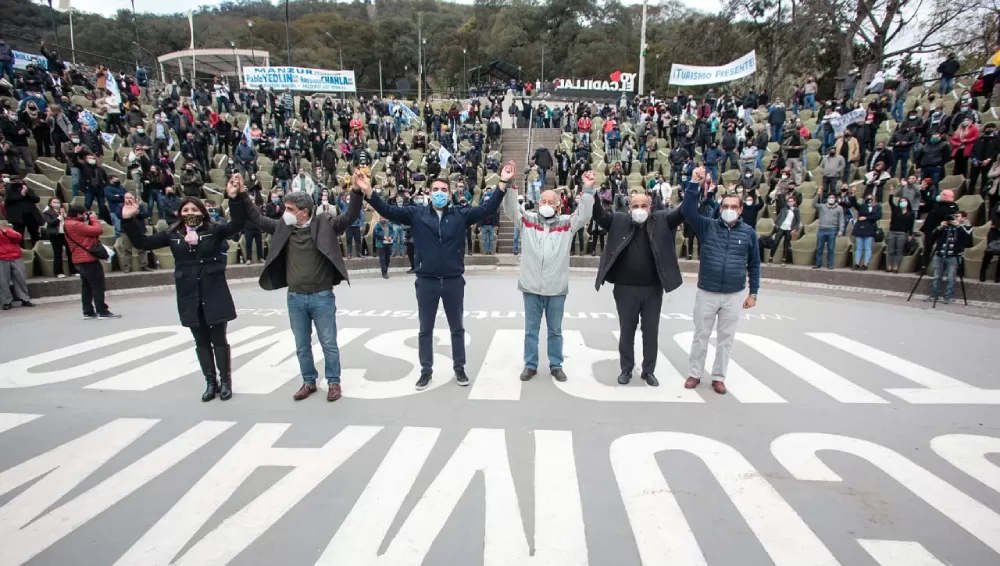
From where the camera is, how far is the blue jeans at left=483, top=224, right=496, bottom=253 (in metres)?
16.2

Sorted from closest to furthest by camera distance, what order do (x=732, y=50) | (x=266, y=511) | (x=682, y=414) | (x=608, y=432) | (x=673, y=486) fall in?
(x=266, y=511)
(x=673, y=486)
(x=608, y=432)
(x=682, y=414)
(x=732, y=50)

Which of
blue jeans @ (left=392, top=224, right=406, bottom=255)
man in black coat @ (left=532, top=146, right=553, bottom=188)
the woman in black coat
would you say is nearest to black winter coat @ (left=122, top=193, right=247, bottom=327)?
the woman in black coat

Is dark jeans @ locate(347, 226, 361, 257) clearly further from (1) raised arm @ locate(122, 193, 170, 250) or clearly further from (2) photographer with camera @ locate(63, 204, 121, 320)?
(1) raised arm @ locate(122, 193, 170, 250)

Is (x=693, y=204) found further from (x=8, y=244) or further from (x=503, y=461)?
(x=8, y=244)

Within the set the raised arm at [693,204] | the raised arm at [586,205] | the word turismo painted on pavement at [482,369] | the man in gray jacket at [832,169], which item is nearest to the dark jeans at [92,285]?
the word turismo painted on pavement at [482,369]

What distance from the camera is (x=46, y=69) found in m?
17.4

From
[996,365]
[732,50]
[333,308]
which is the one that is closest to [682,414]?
[333,308]

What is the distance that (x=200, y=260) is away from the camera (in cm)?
496

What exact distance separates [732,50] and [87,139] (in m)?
44.3

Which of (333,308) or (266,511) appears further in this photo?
(333,308)

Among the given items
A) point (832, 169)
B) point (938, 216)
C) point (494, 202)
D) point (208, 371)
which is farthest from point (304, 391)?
point (832, 169)

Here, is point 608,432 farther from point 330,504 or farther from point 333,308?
point 333,308

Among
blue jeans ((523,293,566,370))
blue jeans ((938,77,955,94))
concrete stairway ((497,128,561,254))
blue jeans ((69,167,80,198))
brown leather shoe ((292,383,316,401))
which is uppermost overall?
blue jeans ((938,77,955,94))

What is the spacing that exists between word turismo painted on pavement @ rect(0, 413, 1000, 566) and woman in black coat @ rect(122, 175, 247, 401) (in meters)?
0.91
